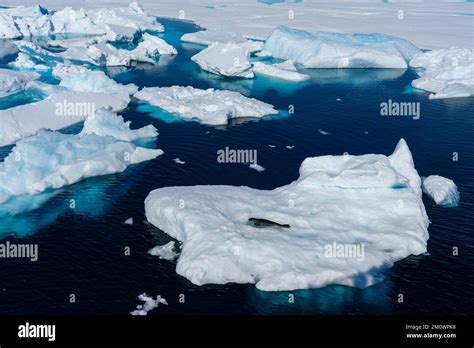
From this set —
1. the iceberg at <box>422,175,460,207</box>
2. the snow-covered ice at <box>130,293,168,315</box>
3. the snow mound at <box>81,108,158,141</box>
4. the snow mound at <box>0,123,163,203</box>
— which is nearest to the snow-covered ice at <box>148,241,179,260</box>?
the snow-covered ice at <box>130,293,168,315</box>

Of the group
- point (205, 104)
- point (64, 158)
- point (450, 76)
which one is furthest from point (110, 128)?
point (450, 76)

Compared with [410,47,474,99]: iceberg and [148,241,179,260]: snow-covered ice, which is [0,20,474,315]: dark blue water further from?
[410,47,474,99]: iceberg

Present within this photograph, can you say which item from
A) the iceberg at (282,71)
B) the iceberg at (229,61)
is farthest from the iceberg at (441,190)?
the iceberg at (229,61)

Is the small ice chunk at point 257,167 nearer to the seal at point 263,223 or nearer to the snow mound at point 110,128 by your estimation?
the seal at point 263,223

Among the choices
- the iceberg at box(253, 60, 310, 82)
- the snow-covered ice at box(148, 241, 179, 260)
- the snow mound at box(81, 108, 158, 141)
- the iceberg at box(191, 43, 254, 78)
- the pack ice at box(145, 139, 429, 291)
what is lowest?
the snow-covered ice at box(148, 241, 179, 260)

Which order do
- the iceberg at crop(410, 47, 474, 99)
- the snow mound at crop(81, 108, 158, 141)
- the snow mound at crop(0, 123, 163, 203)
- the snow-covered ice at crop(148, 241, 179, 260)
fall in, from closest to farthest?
1. the snow-covered ice at crop(148, 241, 179, 260)
2. the snow mound at crop(0, 123, 163, 203)
3. the snow mound at crop(81, 108, 158, 141)
4. the iceberg at crop(410, 47, 474, 99)

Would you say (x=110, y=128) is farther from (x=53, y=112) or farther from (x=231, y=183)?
(x=231, y=183)
